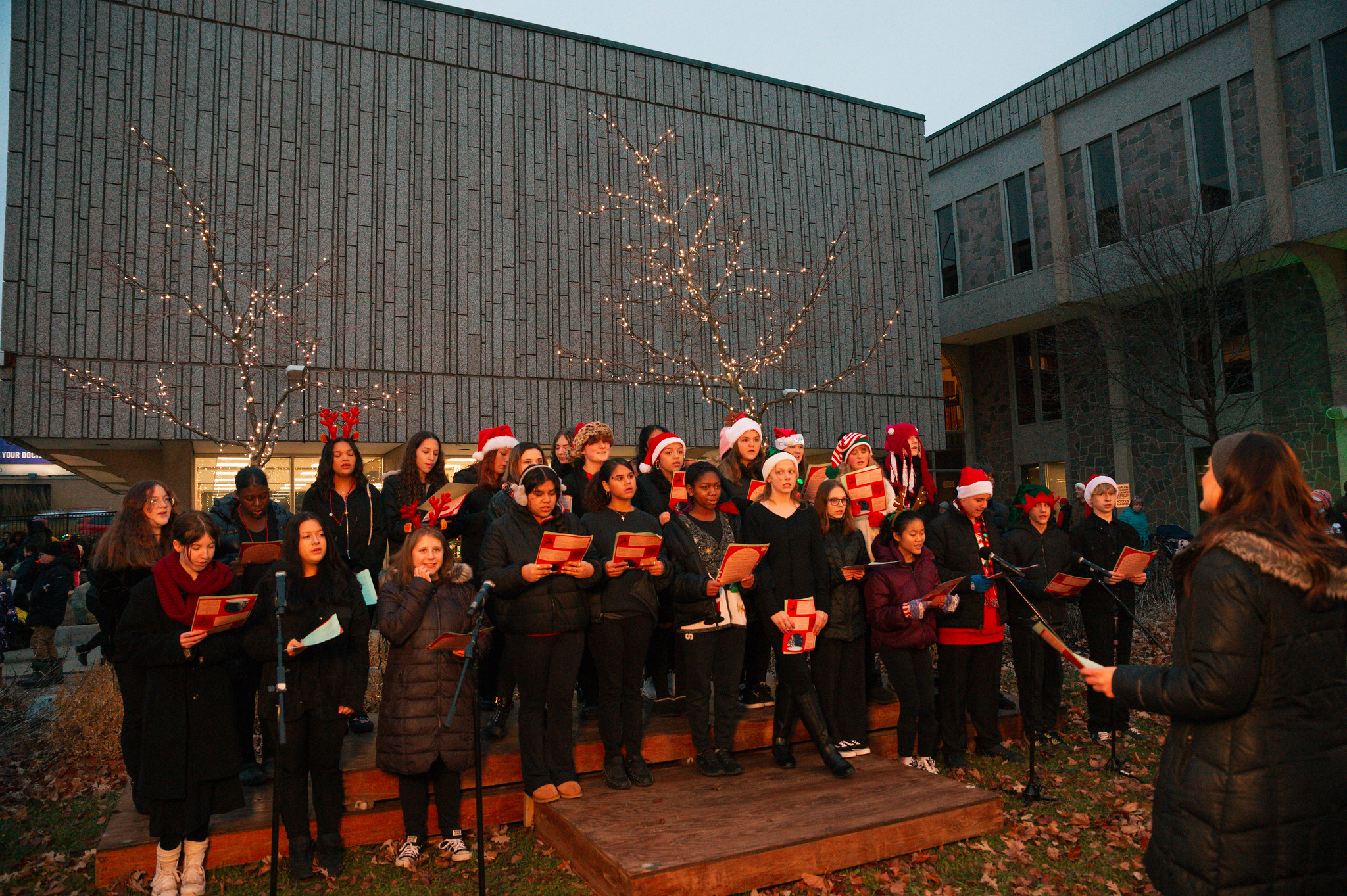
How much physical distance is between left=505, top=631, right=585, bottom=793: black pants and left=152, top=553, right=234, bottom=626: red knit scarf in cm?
144

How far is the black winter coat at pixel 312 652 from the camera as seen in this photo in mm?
3967

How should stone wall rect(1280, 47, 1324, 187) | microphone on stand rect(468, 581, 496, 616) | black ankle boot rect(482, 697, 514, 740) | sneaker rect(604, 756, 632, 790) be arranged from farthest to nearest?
stone wall rect(1280, 47, 1324, 187) → black ankle boot rect(482, 697, 514, 740) → sneaker rect(604, 756, 632, 790) → microphone on stand rect(468, 581, 496, 616)

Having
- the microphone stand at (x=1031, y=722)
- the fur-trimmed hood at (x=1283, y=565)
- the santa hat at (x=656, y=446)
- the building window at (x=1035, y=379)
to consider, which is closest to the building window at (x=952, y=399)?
the building window at (x=1035, y=379)

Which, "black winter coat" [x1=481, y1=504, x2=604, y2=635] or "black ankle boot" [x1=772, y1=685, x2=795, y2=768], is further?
"black ankle boot" [x1=772, y1=685, x2=795, y2=768]

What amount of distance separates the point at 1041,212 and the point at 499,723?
1947 centimetres

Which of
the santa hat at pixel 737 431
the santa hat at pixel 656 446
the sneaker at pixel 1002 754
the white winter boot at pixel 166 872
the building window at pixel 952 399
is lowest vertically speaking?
the sneaker at pixel 1002 754

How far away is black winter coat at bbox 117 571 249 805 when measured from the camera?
3.73 metres

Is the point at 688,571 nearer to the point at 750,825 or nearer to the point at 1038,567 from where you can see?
the point at 750,825

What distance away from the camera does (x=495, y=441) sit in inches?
235

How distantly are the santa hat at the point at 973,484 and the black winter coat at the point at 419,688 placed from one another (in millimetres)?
3424

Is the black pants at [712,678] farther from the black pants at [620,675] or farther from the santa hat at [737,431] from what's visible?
the santa hat at [737,431]

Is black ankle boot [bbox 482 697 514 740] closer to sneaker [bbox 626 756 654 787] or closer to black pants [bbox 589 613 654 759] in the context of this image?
black pants [bbox 589 613 654 759]

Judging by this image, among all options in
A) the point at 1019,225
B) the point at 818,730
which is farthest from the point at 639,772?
the point at 1019,225

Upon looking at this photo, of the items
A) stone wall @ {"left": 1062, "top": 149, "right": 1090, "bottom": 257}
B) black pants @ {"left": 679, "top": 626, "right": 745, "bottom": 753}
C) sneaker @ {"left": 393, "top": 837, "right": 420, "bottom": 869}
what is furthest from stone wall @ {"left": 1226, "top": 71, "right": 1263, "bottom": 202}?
sneaker @ {"left": 393, "top": 837, "right": 420, "bottom": 869}
